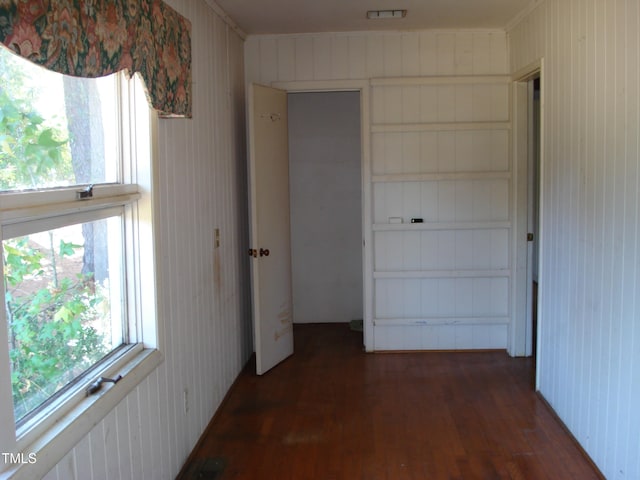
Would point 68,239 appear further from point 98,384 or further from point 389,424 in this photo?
point 389,424

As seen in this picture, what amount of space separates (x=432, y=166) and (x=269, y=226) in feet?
4.55

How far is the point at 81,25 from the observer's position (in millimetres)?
1823

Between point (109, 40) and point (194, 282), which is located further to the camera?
point (194, 282)

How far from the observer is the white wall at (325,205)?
5945 mm

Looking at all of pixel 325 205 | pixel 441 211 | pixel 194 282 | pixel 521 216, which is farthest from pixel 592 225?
pixel 325 205

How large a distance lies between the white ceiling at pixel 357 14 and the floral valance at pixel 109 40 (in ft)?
3.90

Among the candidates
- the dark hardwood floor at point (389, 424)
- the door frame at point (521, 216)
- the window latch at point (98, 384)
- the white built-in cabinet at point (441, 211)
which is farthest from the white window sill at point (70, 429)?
the door frame at point (521, 216)

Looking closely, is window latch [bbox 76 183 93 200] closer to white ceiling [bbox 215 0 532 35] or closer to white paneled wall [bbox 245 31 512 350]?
white ceiling [bbox 215 0 532 35]

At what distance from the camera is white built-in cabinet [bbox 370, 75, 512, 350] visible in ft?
15.9

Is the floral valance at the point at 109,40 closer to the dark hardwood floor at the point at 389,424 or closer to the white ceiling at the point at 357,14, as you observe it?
the white ceiling at the point at 357,14

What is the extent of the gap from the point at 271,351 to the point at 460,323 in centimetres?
156

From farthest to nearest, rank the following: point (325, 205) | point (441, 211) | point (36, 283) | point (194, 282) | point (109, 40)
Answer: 1. point (325, 205)
2. point (441, 211)
3. point (194, 282)
4. point (109, 40)
5. point (36, 283)

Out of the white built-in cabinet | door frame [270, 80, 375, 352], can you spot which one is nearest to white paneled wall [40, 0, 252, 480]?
door frame [270, 80, 375, 352]

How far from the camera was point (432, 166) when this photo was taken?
4.91 meters
